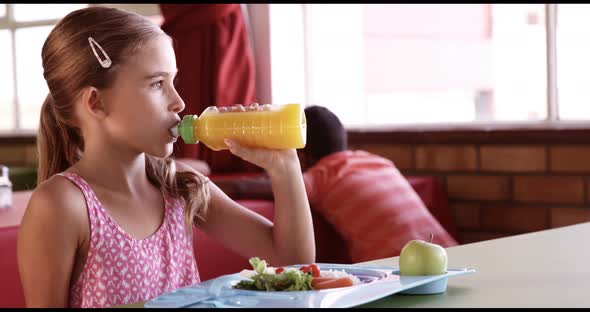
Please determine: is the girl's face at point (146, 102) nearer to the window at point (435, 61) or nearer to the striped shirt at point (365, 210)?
the striped shirt at point (365, 210)

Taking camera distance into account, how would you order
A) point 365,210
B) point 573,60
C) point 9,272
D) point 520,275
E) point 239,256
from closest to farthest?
point 520,275, point 9,272, point 239,256, point 365,210, point 573,60

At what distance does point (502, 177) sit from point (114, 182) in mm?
2024

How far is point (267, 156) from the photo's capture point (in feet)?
4.73

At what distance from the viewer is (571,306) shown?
40.6 inches

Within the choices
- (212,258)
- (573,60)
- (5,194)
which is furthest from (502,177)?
(5,194)

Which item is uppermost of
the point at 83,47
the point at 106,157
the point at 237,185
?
the point at 83,47

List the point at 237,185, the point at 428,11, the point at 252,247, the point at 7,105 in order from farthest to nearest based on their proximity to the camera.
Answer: the point at 7,105 → the point at 428,11 → the point at 237,185 → the point at 252,247

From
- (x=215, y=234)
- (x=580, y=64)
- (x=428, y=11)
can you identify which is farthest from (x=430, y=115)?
(x=215, y=234)

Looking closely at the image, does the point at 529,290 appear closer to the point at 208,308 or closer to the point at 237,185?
the point at 208,308

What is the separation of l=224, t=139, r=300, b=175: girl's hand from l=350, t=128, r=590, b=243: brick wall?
1.77 m

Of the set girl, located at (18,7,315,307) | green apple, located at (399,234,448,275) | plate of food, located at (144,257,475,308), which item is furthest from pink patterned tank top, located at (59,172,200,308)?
green apple, located at (399,234,448,275)

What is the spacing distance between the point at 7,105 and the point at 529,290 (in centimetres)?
460

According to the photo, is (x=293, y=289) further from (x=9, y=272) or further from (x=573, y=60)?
(x=573, y=60)

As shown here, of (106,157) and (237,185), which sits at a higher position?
(106,157)
